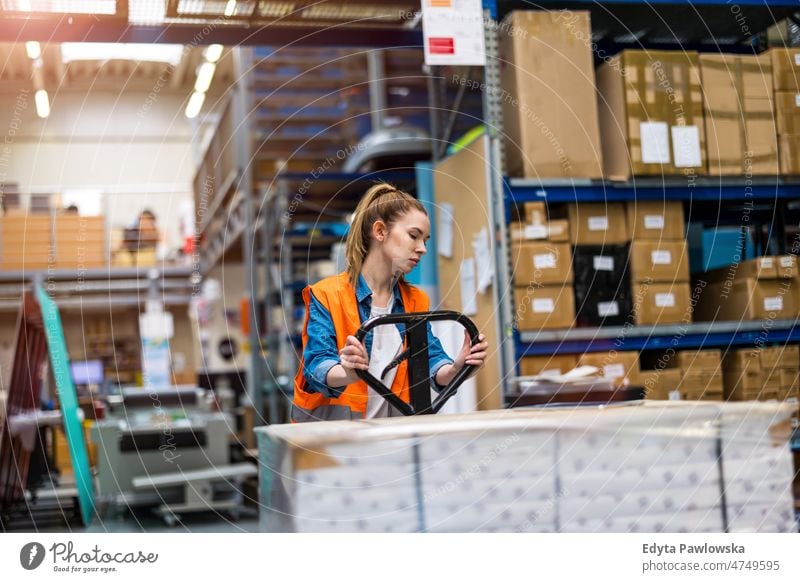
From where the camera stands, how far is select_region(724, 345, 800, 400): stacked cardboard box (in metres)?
3.84

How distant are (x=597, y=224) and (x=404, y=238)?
1592mm

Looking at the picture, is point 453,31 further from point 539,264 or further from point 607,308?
point 607,308

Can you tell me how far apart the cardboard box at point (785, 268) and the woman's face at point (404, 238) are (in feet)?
6.66

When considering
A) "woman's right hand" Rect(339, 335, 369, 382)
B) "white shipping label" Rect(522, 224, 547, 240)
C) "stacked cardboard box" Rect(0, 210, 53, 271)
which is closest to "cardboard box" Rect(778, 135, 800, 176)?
"white shipping label" Rect(522, 224, 547, 240)

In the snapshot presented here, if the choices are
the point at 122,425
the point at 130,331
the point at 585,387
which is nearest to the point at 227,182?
the point at 122,425

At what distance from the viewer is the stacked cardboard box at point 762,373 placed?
384 cm

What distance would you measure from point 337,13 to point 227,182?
4.58m

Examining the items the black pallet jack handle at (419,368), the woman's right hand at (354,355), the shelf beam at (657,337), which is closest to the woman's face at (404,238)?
the black pallet jack handle at (419,368)

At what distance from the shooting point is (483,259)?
3641mm

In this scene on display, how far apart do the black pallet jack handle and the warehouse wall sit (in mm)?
9803

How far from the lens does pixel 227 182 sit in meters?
8.01

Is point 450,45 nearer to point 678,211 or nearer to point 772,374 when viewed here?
point 678,211

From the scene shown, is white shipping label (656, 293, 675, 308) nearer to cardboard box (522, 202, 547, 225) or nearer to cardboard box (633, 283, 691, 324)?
cardboard box (633, 283, 691, 324)
